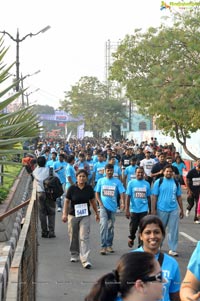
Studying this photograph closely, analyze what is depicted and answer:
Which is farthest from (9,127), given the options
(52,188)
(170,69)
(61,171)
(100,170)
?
→ (170,69)

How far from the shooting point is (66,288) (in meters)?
8.58

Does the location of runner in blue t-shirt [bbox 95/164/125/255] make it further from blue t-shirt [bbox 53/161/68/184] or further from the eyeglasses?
the eyeglasses

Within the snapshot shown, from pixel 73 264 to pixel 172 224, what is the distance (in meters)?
→ 1.90

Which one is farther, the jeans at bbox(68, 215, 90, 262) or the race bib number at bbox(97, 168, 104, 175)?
the race bib number at bbox(97, 168, 104, 175)

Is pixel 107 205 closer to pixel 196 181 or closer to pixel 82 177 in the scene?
pixel 82 177

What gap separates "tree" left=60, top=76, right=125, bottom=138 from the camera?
71812 millimetres

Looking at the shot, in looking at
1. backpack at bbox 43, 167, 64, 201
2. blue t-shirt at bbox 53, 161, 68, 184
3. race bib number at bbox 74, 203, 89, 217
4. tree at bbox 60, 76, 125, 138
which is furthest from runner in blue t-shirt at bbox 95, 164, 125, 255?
tree at bbox 60, 76, 125, 138

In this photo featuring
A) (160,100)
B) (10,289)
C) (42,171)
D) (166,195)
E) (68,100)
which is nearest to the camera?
(10,289)

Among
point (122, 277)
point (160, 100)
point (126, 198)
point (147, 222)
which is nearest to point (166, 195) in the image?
point (126, 198)

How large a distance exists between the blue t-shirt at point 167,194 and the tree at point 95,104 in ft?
196

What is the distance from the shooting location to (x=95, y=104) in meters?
72.1

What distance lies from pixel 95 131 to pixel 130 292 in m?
76.8

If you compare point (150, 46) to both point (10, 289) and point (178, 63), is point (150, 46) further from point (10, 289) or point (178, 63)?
point (10, 289)

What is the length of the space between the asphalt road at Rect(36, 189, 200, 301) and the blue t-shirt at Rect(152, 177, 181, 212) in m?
0.87
